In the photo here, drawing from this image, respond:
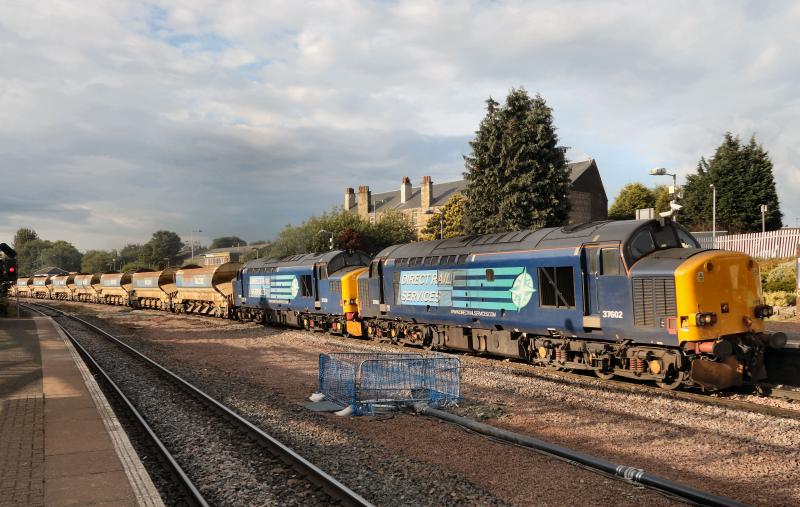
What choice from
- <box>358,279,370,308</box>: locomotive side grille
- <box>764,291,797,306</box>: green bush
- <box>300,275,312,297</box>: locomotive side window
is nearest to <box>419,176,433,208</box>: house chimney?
<box>300,275,312,297</box>: locomotive side window

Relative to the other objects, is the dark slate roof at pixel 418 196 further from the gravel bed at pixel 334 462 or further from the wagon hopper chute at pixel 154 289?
the gravel bed at pixel 334 462

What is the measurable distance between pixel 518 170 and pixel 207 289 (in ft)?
81.5

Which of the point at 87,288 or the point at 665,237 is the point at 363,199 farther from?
the point at 665,237

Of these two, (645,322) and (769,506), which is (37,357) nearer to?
(645,322)

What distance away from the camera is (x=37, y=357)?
22328mm

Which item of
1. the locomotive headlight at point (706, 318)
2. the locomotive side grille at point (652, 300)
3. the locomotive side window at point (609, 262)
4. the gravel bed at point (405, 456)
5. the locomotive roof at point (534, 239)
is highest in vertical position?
the locomotive roof at point (534, 239)

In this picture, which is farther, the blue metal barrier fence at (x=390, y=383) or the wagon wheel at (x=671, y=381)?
the blue metal barrier fence at (x=390, y=383)

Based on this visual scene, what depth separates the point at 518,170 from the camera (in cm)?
4334

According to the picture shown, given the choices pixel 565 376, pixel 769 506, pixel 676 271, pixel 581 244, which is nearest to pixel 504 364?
pixel 565 376

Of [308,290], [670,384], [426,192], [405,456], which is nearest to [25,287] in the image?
[426,192]

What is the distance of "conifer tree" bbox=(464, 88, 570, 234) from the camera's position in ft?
140

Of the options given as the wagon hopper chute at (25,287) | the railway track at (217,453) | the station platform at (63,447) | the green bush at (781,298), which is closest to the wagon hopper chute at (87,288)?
the wagon hopper chute at (25,287)

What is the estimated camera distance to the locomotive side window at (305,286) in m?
31.2

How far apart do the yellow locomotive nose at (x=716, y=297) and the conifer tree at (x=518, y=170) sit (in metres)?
28.8
